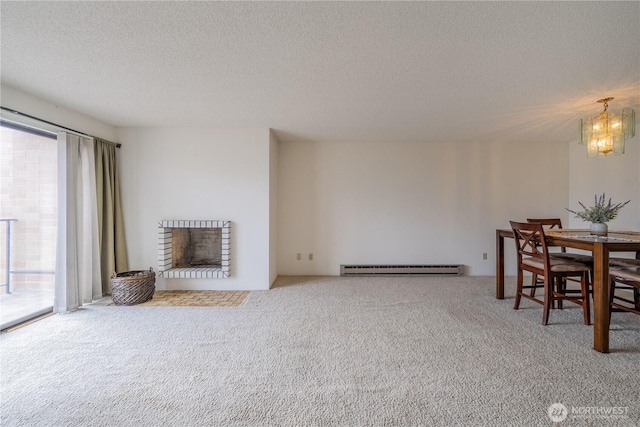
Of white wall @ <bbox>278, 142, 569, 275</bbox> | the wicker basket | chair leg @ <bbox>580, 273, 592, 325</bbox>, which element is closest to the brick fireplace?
the wicker basket

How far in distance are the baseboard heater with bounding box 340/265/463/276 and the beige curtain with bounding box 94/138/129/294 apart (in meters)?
3.11

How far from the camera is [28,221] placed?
273 cm

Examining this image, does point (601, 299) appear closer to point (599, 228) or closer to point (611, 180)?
point (599, 228)

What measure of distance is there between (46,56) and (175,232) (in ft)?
7.54

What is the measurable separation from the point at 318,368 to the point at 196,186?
280cm

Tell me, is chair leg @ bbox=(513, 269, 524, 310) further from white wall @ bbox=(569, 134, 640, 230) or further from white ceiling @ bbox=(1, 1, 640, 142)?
white wall @ bbox=(569, 134, 640, 230)

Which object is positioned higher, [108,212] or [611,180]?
[611,180]

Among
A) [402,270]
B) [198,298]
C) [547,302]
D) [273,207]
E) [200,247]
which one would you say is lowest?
[198,298]

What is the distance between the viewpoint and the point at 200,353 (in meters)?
1.90

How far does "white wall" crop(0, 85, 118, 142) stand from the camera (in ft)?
7.48

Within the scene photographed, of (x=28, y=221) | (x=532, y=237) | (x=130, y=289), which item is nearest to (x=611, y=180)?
(x=532, y=237)

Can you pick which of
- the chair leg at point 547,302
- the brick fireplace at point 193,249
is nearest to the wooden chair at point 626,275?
the chair leg at point 547,302

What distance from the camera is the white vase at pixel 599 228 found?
2.48 m

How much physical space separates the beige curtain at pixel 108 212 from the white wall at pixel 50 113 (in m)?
0.16
